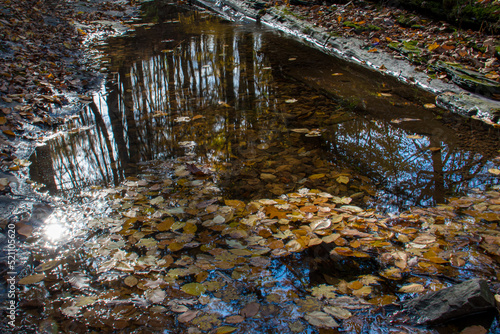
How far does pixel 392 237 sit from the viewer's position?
6.81 ft

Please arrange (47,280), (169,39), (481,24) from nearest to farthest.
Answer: (47,280) → (481,24) → (169,39)

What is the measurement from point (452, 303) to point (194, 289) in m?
1.23

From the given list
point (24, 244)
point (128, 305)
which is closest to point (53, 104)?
point (24, 244)

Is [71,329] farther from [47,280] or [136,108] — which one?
[136,108]

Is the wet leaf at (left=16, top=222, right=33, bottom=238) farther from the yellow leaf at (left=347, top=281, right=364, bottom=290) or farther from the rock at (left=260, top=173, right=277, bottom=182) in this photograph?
the yellow leaf at (left=347, top=281, right=364, bottom=290)

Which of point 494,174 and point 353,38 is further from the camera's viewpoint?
point 353,38

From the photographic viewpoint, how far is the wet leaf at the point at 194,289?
1682 mm

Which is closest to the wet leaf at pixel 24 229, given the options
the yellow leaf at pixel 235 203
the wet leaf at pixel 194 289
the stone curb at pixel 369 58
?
the wet leaf at pixel 194 289

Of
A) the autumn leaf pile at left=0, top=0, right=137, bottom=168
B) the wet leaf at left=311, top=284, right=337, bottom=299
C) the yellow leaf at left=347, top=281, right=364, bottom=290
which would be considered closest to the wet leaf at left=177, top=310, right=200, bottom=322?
the wet leaf at left=311, top=284, right=337, bottom=299

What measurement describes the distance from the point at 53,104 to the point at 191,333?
12.3ft

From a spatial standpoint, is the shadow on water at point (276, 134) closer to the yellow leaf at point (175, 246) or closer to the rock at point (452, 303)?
the yellow leaf at point (175, 246)

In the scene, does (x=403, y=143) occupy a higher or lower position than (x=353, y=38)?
lower

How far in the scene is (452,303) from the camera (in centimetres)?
149

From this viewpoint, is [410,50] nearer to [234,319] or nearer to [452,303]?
[452,303]
